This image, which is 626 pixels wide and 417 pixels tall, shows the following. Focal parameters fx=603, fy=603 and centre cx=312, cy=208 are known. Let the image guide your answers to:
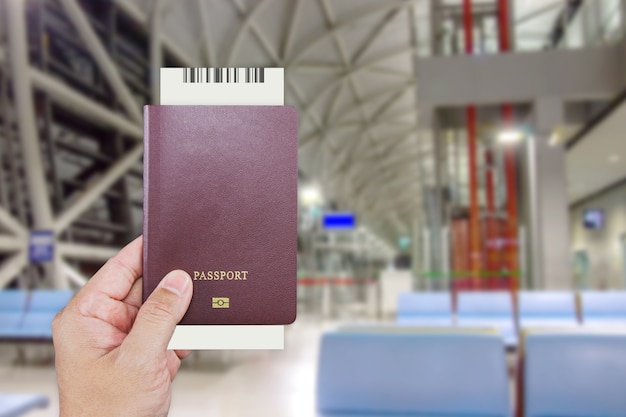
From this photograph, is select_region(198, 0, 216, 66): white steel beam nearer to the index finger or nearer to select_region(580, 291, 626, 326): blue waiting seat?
select_region(580, 291, 626, 326): blue waiting seat

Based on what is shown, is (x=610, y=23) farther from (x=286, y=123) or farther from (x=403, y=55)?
(x=403, y=55)

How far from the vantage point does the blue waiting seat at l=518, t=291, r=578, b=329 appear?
675 cm

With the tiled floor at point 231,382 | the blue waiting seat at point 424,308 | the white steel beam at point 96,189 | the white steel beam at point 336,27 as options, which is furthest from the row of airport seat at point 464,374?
the white steel beam at point 336,27

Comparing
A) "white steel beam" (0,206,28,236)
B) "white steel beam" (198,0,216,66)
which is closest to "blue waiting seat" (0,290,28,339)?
"white steel beam" (0,206,28,236)

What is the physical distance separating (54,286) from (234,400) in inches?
285

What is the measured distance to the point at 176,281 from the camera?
0.89m

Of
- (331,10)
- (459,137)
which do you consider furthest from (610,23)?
(331,10)

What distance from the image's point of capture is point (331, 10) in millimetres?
22172

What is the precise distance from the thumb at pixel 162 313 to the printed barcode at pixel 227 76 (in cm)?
30

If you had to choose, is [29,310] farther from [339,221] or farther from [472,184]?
[339,221]

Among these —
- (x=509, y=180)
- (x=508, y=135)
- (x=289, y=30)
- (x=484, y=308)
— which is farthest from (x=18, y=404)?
(x=289, y=30)

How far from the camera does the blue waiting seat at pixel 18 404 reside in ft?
10.1

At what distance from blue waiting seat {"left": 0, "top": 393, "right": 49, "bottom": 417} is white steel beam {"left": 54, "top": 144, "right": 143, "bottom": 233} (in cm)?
887

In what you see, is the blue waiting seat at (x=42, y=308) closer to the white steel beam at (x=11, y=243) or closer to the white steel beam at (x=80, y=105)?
the white steel beam at (x=11, y=243)
